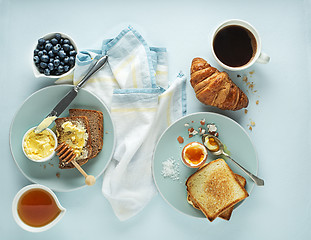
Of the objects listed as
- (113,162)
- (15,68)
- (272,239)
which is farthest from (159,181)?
(15,68)

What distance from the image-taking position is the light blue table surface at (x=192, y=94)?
5.60 feet

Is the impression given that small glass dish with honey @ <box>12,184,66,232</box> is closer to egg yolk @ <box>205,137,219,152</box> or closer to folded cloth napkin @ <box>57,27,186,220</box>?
folded cloth napkin @ <box>57,27,186,220</box>

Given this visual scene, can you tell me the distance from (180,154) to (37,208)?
0.77 metres

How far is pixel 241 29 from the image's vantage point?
160 centimetres

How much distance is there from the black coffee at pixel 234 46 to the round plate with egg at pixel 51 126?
0.65 metres

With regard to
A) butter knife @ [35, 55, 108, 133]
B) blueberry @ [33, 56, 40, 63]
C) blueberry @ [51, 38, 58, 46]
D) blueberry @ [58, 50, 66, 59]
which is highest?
blueberry @ [51, 38, 58, 46]

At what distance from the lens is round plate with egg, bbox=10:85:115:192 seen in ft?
5.30

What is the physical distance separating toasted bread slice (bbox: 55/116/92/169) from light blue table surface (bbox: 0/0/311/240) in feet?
0.77

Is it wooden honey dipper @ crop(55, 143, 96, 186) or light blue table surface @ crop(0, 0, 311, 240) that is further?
light blue table surface @ crop(0, 0, 311, 240)

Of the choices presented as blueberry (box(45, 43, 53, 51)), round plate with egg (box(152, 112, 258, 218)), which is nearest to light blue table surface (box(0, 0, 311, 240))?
round plate with egg (box(152, 112, 258, 218))

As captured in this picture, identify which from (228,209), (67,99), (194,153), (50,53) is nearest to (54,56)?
(50,53)

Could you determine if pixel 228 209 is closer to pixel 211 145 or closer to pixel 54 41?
pixel 211 145

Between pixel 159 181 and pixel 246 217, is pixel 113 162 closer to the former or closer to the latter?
pixel 159 181

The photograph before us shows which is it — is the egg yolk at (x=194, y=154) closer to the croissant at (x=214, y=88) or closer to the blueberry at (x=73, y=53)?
the croissant at (x=214, y=88)
